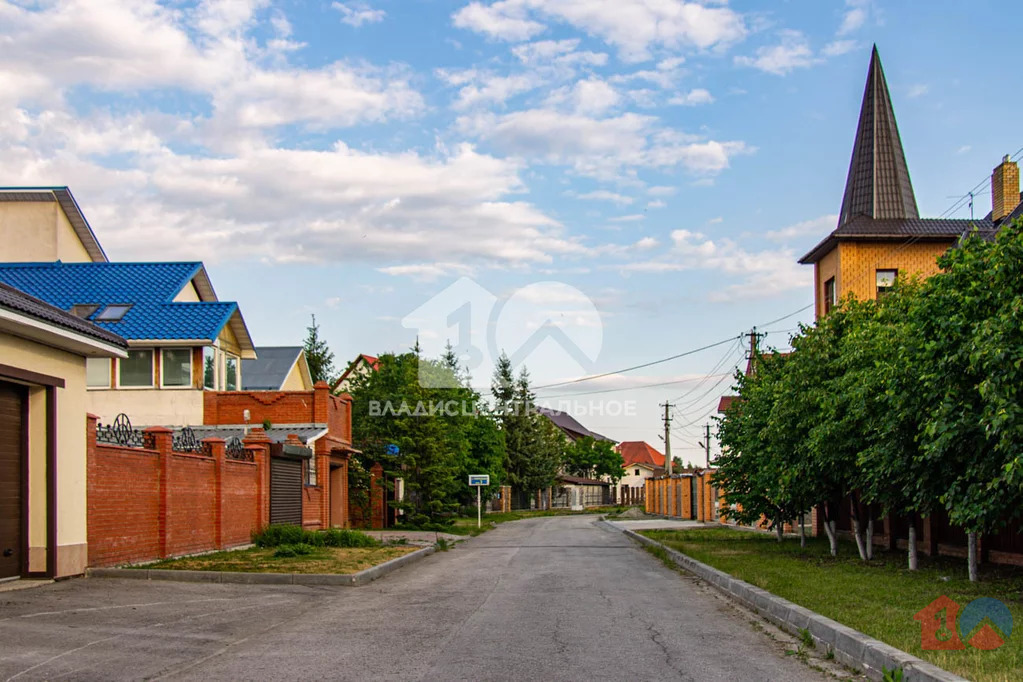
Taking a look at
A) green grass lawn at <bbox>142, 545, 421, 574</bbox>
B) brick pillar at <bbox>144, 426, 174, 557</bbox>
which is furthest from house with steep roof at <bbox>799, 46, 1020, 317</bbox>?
brick pillar at <bbox>144, 426, 174, 557</bbox>

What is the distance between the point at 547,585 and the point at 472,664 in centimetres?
753

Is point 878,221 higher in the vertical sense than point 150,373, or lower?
higher

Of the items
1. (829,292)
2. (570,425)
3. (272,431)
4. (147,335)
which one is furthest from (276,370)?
(570,425)

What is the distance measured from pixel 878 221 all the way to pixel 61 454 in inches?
1103

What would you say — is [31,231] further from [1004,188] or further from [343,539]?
[1004,188]

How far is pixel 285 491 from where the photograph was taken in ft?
86.1

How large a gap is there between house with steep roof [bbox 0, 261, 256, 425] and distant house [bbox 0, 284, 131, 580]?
13.4 m

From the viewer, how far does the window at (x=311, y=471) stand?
28.6 meters

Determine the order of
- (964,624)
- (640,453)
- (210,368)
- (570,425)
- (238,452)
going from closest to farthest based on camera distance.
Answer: (964,624), (238,452), (210,368), (570,425), (640,453)

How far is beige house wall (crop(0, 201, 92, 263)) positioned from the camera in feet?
104

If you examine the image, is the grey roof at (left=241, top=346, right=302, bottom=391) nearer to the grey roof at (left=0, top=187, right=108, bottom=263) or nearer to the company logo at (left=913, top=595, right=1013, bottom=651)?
the grey roof at (left=0, top=187, right=108, bottom=263)

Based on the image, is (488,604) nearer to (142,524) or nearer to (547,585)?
(547,585)

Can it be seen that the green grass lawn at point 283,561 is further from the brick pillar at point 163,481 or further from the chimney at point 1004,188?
the chimney at point 1004,188

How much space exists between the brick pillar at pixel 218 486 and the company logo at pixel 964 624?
14198 millimetres
